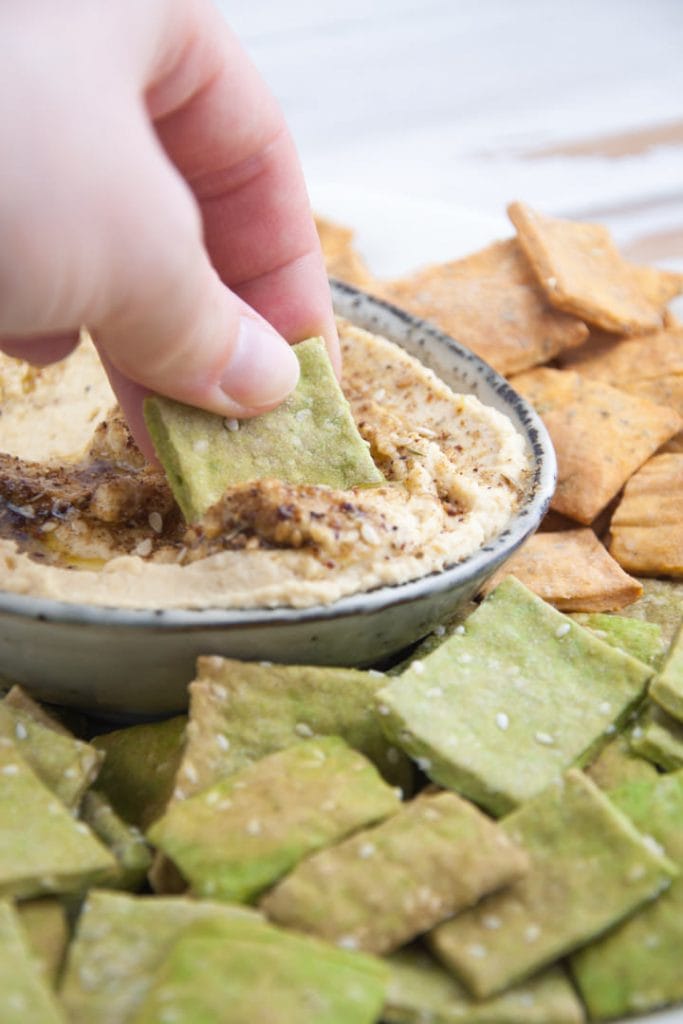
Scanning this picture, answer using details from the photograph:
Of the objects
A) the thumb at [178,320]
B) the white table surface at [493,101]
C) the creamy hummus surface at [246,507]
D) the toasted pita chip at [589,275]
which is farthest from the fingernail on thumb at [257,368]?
the white table surface at [493,101]

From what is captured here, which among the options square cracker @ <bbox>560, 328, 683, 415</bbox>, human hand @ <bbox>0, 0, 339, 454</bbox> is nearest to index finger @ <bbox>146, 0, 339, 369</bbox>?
human hand @ <bbox>0, 0, 339, 454</bbox>

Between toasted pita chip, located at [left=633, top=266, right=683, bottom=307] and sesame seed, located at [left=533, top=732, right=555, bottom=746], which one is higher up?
sesame seed, located at [left=533, top=732, right=555, bottom=746]

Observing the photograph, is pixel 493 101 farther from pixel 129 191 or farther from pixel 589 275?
pixel 129 191

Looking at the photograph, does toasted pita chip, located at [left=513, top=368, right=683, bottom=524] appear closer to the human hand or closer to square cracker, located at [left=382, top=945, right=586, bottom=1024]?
the human hand

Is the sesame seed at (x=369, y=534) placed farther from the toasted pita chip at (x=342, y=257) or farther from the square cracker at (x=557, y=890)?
the toasted pita chip at (x=342, y=257)

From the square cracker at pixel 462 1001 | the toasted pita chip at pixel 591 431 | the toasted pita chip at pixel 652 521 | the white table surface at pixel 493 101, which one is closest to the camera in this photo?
the square cracker at pixel 462 1001

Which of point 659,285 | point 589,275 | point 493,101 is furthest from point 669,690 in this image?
point 493,101

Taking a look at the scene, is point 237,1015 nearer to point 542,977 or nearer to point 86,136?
point 542,977
